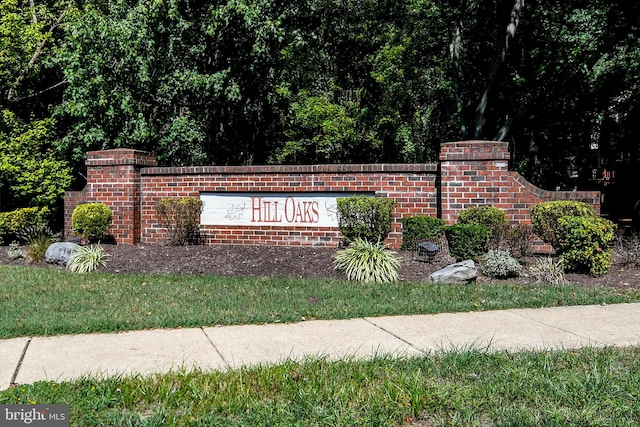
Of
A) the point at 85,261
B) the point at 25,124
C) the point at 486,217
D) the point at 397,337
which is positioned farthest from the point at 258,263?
the point at 25,124

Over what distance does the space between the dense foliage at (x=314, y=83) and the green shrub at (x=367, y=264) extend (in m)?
8.09

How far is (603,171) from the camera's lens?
23.8 metres

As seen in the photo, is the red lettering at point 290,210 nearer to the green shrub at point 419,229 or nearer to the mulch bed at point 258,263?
the mulch bed at point 258,263

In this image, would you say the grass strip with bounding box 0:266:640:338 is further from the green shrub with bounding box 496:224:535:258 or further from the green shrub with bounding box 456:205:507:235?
the green shrub with bounding box 456:205:507:235

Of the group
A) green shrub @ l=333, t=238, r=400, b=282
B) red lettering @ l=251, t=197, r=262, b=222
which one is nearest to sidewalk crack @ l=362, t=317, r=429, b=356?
green shrub @ l=333, t=238, r=400, b=282

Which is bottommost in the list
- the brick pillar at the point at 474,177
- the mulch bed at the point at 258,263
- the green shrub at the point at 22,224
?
the mulch bed at the point at 258,263

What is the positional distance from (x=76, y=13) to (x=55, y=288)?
11337 millimetres

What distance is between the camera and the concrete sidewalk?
14.1 feet

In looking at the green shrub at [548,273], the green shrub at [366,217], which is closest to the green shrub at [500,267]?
the green shrub at [548,273]

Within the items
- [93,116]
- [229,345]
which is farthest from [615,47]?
[229,345]

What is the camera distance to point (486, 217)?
949cm

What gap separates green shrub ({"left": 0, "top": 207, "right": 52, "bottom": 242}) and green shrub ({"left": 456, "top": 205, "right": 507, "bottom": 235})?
31.5 feet

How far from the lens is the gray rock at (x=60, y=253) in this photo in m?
9.69

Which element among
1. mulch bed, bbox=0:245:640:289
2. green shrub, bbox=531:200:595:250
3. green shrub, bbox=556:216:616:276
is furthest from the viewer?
green shrub, bbox=531:200:595:250
